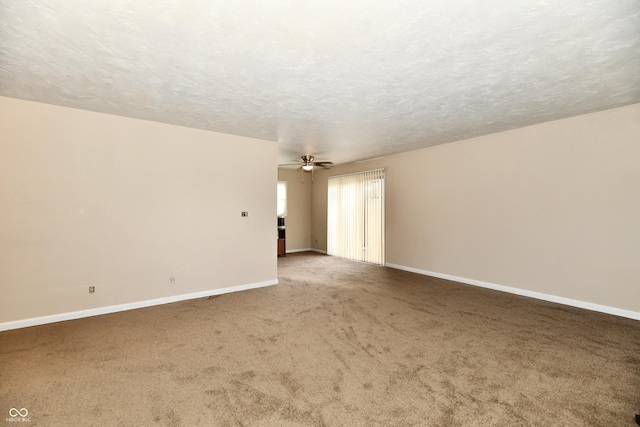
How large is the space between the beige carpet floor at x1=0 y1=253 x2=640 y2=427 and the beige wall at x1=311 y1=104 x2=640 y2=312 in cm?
65

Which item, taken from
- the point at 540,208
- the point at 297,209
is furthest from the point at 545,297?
the point at 297,209

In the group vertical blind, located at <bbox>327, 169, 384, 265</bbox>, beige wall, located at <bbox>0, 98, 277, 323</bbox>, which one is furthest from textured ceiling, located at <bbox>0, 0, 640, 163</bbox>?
vertical blind, located at <bbox>327, 169, 384, 265</bbox>

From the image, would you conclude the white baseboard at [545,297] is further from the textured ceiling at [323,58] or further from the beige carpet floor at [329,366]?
the textured ceiling at [323,58]

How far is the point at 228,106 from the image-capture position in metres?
3.59

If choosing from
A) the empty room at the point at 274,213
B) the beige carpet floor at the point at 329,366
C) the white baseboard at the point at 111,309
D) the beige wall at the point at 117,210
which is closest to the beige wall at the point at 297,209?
the empty room at the point at 274,213

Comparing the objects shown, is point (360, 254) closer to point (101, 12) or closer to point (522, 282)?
point (522, 282)

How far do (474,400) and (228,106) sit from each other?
12.7 feet

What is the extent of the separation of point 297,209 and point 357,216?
233 centimetres

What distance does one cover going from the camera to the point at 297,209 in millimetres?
A: 9320

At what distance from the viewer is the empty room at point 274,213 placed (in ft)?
6.70

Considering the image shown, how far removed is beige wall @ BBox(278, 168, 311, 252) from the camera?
916 centimetres

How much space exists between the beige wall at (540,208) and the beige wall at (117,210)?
3549 millimetres

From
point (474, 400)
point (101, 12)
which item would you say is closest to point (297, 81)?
point (101, 12)

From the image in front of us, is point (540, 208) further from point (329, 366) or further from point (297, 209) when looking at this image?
point (297, 209)
